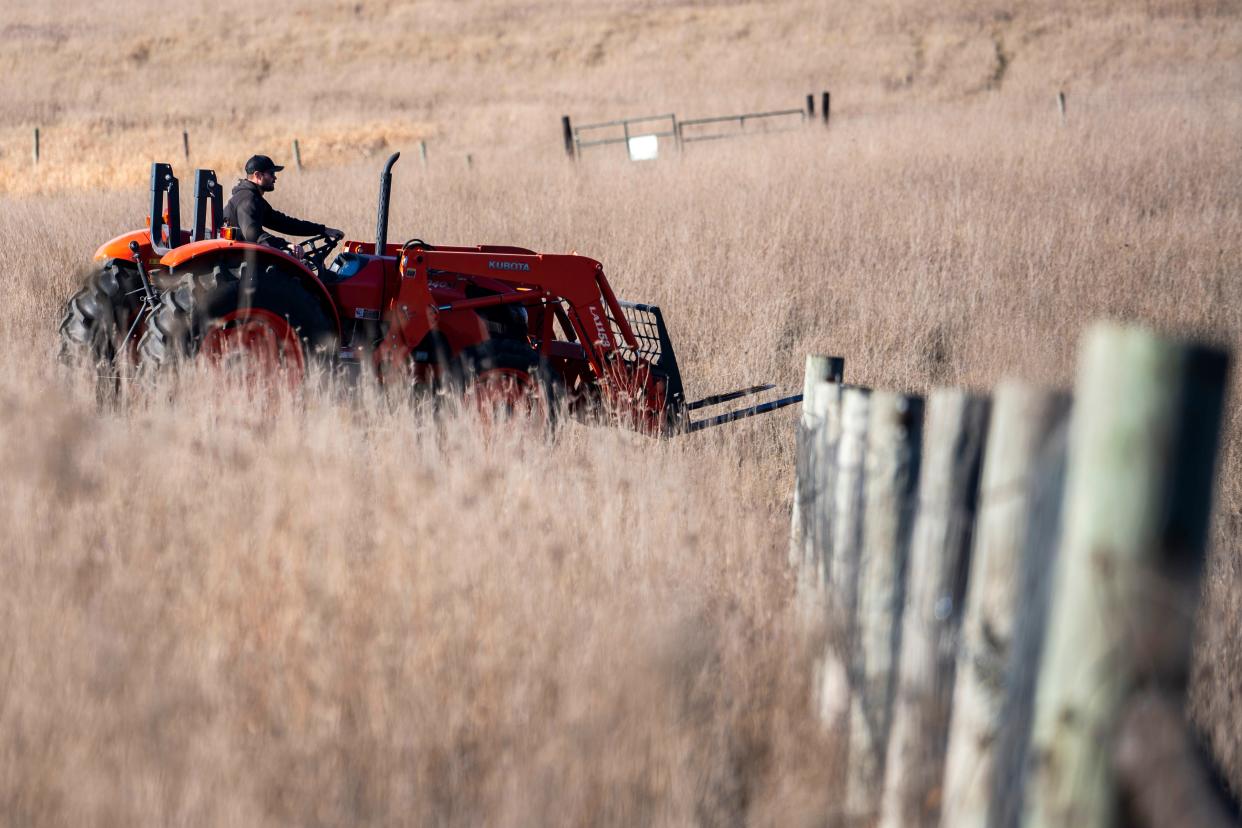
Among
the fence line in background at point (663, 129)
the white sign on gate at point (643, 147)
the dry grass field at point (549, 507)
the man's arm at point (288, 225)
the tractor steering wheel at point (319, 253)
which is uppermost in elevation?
the fence line in background at point (663, 129)

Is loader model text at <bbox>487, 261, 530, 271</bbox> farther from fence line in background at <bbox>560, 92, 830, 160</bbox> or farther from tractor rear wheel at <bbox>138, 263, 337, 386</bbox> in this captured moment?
fence line in background at <bbox>560, 92, 830, 160</bbox>

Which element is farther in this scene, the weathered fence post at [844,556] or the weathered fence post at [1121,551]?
the weathered fence post at [844,556]

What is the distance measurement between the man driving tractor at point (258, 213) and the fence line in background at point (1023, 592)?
386cm

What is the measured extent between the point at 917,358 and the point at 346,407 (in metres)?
5.19

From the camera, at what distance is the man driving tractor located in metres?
6.07

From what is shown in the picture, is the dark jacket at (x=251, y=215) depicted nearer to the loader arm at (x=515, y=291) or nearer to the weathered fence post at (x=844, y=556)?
the loader arm at (x=515, y=291)

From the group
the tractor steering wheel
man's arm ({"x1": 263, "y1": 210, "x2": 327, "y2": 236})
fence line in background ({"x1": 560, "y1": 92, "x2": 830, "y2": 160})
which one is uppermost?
fence line in background ({"x1": 560, "y1": 92, "x2": 830, "y2": 160})

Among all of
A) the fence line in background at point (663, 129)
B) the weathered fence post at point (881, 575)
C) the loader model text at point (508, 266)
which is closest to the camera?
the weathered fence post at point (881, 575)

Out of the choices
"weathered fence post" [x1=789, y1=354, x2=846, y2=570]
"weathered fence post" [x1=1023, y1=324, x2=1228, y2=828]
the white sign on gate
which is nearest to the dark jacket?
"weathered fence post" [x1=789, y1=354, x2=846, y2=570]

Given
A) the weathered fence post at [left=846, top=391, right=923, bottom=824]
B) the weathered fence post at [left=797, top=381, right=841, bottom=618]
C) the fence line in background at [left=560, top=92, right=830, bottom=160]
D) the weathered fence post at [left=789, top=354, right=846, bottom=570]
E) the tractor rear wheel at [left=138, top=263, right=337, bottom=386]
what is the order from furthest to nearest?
the fence line in background at [left=560, top=92, right=830, bottom=160] < the tractor rear wheel at [left=138, top=263, right=337, bottom=386] < the weathered fence post at [left=789, top=354, right=846, bottom=570] < the weathered fence post at [left=797, top=381, right=841, bottom=618] < the weathered fence post at [left=846, top=391, right=923, bottom=824]

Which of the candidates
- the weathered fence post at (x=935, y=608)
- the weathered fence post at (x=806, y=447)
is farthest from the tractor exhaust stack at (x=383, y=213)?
the weathered fence post at (x=935, y=608)

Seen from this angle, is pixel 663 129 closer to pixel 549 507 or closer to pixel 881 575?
pixel 549 507

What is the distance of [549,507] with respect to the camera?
3902 mm

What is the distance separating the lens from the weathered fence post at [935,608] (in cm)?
254
